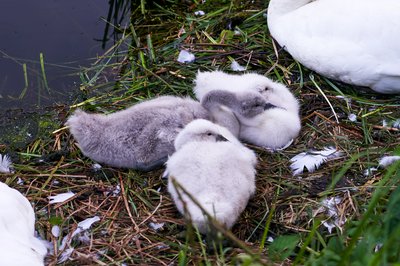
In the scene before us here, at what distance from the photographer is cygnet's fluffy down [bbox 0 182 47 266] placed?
3024 millimetres

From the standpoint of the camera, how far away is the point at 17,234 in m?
3.29

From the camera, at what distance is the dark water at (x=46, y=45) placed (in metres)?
5.36

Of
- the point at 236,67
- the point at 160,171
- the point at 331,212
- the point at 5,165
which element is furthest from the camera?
the point at 236,67

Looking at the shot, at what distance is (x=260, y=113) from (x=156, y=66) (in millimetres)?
1018

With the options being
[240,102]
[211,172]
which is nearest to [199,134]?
[211,172]

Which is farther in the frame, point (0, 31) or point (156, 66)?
point (0, 31)

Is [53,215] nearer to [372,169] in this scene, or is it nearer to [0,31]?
[372,169]

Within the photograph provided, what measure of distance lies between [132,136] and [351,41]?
4.91 feet

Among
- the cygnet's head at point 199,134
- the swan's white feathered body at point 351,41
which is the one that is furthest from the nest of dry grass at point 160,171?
the cygnet's head at point 199,134

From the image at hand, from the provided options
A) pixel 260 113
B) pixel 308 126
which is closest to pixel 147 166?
pixel 260 113

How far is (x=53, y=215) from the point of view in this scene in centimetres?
400

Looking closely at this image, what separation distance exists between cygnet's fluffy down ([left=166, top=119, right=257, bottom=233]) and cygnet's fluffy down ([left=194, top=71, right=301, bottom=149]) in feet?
0.98

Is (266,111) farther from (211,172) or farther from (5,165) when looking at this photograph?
(5,165)

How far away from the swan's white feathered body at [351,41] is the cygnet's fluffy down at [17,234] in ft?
6.94
